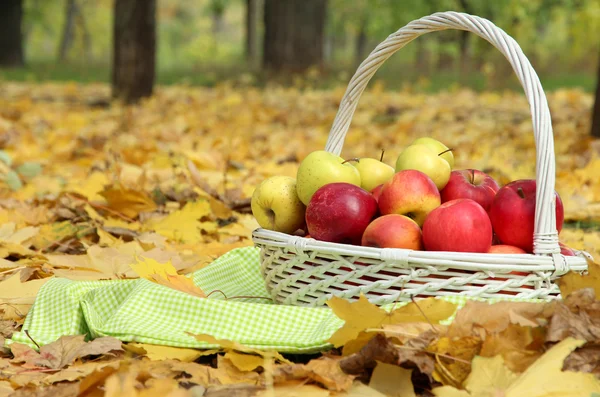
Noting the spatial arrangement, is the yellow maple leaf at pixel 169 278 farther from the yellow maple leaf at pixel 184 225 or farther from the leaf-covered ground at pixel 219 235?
the yellow maple leaf at pixel 184 225

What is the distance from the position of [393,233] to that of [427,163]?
1.01 feet

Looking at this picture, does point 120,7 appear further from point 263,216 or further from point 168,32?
point 168,32

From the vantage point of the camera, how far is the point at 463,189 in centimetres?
182

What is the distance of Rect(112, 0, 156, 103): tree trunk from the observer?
22.6 feet

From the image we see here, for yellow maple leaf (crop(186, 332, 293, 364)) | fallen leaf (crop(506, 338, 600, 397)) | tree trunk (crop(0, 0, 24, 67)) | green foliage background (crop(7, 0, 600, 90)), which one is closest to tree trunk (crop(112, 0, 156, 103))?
green foliage background (crop(7, 0, 600, 90))

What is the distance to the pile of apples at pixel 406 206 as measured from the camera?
1601mm

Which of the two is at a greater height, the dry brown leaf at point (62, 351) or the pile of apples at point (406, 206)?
the pile of apples at point (406, 206)

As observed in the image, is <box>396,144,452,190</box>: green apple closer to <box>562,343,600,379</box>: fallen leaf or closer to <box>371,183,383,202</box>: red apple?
<box>371,183,383,202</box>: red apple

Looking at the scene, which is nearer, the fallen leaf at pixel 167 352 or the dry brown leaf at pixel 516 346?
the dry brown leaf at pixel 516 346

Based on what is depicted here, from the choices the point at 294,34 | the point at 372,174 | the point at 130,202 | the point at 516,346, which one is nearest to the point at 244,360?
the point at 516,346

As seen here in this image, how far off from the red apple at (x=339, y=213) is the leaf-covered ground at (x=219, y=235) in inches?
11.8

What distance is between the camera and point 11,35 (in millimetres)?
16062

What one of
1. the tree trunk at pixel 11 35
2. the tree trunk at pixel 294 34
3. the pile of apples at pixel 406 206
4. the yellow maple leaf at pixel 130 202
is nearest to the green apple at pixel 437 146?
the pile of apples at pixel 406 206

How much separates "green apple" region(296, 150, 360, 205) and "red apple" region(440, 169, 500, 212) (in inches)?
9.2
